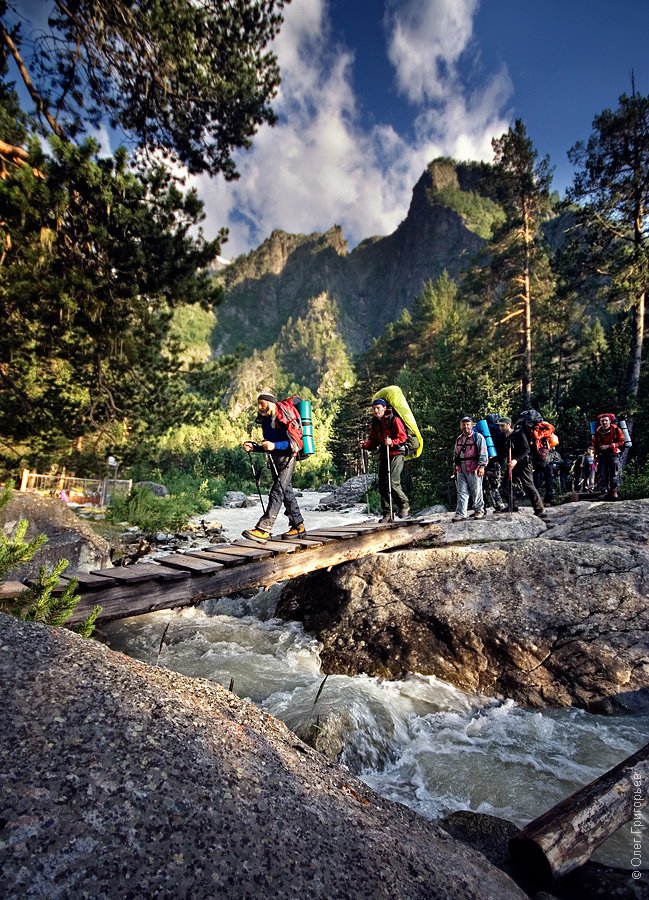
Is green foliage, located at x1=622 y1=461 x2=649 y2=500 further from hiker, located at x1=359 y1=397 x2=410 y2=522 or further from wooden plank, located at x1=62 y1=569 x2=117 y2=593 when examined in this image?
wooden plank, located at x1=62 y1=569 x2=117 y2=593

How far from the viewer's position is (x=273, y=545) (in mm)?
5363

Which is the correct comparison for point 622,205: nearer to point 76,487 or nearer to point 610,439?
point 610,439

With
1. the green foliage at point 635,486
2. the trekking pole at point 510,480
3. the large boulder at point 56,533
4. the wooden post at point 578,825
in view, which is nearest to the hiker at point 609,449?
the green foliage at point 635,486

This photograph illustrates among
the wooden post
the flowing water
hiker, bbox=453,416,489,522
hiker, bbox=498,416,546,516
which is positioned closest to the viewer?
the wooden post

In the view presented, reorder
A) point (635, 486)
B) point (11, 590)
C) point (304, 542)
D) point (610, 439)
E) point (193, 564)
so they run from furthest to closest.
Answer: point (635, 486) < point (610, 439) < point (304, 542) < point (193, 564) < point (11, 590)

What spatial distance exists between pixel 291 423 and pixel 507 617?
387 cm

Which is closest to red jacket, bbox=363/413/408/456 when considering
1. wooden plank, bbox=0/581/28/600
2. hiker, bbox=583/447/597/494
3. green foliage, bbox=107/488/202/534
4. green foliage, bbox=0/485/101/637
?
green foliage, bbox=0/485/101/637

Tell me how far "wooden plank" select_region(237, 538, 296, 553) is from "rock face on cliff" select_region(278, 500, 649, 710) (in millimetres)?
1257

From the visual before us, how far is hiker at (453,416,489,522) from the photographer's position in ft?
28.4

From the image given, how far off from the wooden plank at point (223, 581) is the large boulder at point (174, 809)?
133 centimetres

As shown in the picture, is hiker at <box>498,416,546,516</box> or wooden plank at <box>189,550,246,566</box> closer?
wooden plank at <box>189,550,246,566</box>

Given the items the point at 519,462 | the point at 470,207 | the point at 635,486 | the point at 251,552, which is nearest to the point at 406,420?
the point at 519,462

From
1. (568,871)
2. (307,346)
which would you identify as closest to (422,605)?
(568,871)

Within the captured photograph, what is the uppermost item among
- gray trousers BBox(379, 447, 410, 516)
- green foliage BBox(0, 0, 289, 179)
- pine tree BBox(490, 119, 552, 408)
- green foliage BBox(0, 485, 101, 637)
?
pine tree BBox(490, 119, 552, 408)
